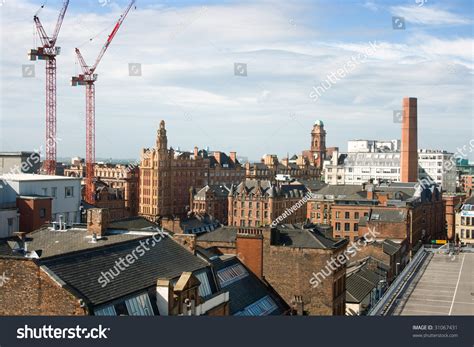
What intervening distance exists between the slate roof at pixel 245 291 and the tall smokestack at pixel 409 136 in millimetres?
112324

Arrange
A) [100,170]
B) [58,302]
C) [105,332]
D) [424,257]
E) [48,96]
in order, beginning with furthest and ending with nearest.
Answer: [100,170] → [48,96] → [424,257] → [58,302] → [105,332]

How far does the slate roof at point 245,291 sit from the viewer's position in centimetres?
3810

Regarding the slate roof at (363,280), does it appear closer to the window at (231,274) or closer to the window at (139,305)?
the window at (231,274)

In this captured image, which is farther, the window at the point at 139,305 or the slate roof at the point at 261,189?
the slate roof at the point at 261,189

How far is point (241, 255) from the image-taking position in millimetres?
45750

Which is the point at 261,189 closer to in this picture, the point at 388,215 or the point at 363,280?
the point at 388,215

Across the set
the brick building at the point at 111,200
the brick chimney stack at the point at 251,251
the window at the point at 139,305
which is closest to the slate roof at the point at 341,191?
the brick building at the point at 111,200

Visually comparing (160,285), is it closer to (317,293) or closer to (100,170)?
(317,293)

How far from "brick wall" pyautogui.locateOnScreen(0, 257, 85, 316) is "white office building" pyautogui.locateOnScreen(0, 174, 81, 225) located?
23.6m

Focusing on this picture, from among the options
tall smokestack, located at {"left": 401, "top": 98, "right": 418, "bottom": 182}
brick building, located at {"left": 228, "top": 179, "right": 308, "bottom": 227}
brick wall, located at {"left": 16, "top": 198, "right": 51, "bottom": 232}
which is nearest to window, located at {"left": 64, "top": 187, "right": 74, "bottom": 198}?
brick wall, located at {"left": 16, "top": 198, "right": 51, "bottom": 232}

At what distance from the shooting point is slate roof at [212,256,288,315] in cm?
3810

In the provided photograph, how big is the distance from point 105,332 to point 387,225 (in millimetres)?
74033

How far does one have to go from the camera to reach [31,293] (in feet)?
81.6

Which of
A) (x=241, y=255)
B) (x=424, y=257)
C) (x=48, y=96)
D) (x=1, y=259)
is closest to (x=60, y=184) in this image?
(x=241, y=255)
